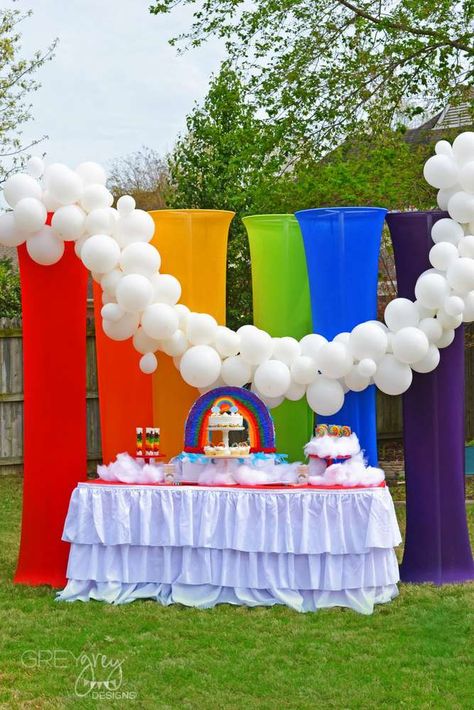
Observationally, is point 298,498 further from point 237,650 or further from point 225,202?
point 225,202

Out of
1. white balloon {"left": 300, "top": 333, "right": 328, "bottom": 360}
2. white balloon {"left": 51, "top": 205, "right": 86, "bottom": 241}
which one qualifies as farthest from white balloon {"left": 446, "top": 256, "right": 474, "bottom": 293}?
white balloon {"left": 51, "top": 205, "right": 86, "bottom": 241}

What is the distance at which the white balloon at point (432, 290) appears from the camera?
21.6 ft

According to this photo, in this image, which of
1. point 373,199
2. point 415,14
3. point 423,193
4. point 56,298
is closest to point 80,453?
point 56,298

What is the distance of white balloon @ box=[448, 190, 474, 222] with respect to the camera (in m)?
6.69

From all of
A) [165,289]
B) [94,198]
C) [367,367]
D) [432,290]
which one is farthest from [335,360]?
[94,198]

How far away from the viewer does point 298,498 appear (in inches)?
250

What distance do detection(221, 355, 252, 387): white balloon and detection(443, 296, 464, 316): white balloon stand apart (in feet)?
4.05

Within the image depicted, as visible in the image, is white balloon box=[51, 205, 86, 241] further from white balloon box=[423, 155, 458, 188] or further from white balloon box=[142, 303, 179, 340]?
white balloon box=[423, 155, 458, 188]

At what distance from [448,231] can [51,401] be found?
2645 millimetres

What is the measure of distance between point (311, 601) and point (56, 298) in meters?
2.41

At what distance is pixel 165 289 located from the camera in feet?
22.1

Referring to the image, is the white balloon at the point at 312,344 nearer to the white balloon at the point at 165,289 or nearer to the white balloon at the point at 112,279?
the white balloon at the point at 165,289

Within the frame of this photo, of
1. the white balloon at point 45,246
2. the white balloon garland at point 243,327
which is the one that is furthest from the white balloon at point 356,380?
the white balloon at point 45,246

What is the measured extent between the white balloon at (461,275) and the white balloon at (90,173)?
2.21 meters
